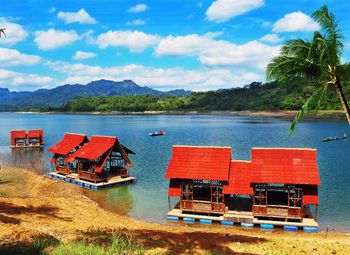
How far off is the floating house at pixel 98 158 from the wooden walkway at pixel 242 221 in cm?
1373

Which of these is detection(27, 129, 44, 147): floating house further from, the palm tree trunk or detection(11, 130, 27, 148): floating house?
the palm tree trunk

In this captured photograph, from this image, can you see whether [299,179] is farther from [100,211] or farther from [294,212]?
[100,211]

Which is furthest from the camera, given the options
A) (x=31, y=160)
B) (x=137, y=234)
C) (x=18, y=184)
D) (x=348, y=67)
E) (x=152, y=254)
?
(x=31, y=160)

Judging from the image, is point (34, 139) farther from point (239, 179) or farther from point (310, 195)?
point (310, 195)

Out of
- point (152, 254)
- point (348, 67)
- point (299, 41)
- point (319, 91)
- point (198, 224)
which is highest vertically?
point (299, 41)

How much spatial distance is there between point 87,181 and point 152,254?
28480mm

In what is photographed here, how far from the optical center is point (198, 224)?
95.7ft

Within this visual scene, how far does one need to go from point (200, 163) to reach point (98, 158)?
51.7 feet

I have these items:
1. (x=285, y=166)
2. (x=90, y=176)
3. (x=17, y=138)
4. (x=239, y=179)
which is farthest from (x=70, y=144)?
(x=17, y=138)

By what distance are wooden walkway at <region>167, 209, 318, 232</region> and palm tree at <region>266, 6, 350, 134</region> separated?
38.5 ft

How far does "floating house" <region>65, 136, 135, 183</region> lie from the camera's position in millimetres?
41656

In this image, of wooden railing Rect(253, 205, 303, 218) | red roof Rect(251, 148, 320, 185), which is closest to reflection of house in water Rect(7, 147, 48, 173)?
wooden railing Rect(253, 205, 303, 218)

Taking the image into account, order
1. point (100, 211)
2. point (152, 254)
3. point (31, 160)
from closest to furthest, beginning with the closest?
1. point (152, 254)
2. point (100, 211)
3. point (31, 160)

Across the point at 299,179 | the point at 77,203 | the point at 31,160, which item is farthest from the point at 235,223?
the point at 31,160
